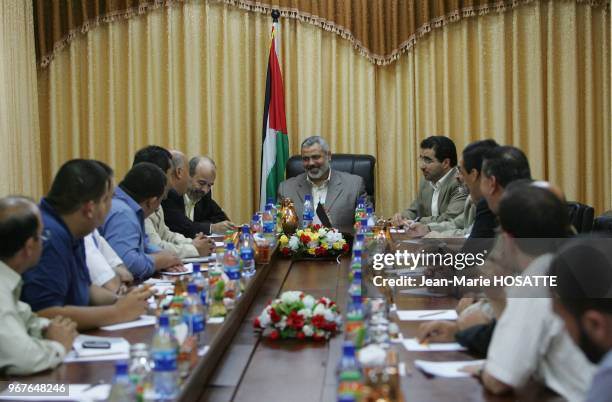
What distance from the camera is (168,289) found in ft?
10.3

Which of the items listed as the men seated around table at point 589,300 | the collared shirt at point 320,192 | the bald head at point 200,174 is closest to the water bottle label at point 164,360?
the men seated around table at point 589,300

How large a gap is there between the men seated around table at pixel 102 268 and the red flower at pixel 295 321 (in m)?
0.90

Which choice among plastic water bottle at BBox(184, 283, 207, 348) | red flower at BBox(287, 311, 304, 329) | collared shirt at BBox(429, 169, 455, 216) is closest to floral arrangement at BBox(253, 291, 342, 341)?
red flower at BBox(287, 311, 304, 329)

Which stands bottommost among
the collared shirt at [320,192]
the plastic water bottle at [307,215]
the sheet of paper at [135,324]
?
the sheet of paper at [135,324]

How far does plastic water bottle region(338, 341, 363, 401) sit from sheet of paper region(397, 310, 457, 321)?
3.22 feet

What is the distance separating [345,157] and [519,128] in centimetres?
158

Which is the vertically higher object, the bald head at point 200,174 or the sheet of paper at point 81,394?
the bald head at point 200,174

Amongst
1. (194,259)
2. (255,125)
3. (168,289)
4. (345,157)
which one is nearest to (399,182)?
(345,157)

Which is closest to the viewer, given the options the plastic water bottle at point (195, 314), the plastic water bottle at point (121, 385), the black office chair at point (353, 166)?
the plastic water bottle at point (121, 385)

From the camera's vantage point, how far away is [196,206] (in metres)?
5.67

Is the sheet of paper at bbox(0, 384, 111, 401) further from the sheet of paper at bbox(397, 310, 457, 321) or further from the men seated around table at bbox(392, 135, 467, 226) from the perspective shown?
the men seated around table at bbox(392, 135, 467, 226)

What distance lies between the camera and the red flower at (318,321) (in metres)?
2.52

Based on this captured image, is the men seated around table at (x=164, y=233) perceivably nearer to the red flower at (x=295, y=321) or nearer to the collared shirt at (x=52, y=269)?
the collared shirt at (x=52, y=269)

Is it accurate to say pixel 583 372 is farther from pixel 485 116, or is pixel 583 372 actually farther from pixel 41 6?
pixel 41 6
